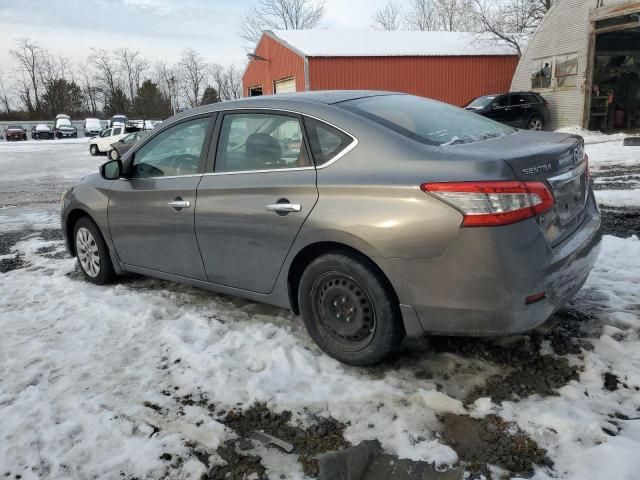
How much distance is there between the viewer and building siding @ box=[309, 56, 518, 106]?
2475cm

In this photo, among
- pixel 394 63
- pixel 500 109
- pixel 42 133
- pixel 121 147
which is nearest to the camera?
pixel 500 109

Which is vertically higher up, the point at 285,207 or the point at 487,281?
the point at 285,207

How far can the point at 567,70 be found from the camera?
62.6ft

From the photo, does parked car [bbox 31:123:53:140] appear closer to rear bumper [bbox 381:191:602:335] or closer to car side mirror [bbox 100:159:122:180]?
car side mirror [bbox 100:159:122:180]

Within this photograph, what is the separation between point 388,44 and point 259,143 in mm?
25050

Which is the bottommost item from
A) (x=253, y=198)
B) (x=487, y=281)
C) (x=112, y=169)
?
(x=487, y=281)

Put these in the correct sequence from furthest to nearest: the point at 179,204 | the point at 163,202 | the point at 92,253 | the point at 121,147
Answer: the point at 121,147, the point at 92,253, the point at 163,202, the point at 179,204

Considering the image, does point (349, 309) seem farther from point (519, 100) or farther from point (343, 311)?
point (519, 100)

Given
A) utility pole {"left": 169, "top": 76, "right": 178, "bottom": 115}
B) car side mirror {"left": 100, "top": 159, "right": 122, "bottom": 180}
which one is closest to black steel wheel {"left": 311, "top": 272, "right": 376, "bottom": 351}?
car side mirror {"left": 100, "top": 159, "right": 122, "bottom": 180}

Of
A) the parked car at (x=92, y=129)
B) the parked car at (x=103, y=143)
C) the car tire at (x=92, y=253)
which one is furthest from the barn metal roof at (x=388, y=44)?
the parked car at (x=92, y=129)

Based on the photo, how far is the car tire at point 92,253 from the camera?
185 inches

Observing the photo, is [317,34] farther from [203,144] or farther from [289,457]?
[289,457]

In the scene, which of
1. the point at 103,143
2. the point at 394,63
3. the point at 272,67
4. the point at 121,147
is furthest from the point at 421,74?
the point at 103,143

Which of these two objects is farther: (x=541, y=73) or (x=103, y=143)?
(x=103, y=143)
